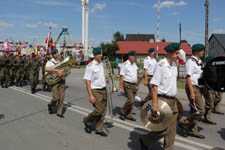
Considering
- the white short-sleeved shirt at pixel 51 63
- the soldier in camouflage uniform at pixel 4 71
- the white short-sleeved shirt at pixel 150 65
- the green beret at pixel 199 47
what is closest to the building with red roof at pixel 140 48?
the soldier in camouflage uniform at pixel 4 71

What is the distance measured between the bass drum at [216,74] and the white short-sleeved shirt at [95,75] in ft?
6.97

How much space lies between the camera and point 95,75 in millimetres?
4504

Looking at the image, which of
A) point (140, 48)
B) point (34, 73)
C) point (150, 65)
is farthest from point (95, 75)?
point (140, 48)

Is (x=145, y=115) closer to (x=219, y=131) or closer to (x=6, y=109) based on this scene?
(x=219, y=131)

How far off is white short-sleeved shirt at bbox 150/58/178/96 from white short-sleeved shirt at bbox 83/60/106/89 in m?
1.53

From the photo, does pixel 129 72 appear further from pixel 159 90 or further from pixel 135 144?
pixel 159 90

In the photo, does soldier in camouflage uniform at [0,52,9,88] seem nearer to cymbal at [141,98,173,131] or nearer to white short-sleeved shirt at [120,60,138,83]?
white short-sleeved shirt at [120,60,138,83]

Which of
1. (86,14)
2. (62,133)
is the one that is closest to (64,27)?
(86,14)

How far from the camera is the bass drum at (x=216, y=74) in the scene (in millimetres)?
3715

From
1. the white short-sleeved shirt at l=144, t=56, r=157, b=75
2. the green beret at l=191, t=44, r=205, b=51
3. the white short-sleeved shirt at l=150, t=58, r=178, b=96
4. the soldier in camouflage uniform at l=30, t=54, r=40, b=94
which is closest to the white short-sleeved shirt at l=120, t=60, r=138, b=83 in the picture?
the white short-sleeved shirt at l=144, t=56, r=157, b=75

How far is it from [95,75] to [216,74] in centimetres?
238

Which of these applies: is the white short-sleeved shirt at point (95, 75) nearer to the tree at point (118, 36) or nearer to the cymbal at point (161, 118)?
the cymbal at point (161, 118)

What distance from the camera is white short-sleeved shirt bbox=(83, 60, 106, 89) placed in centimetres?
445

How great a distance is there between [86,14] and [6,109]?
121ft
